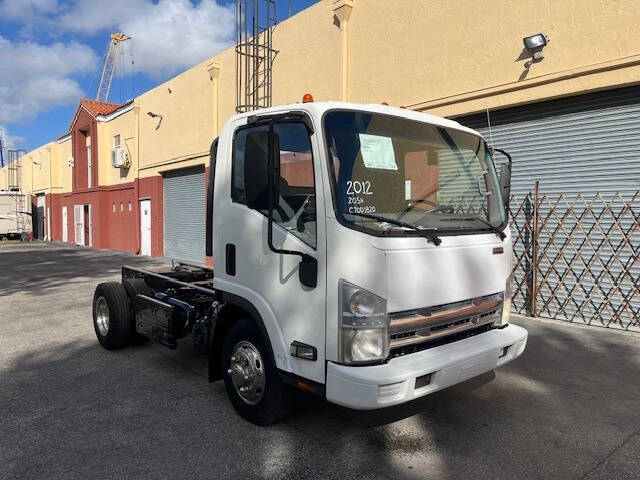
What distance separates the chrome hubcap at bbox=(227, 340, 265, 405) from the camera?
382cm

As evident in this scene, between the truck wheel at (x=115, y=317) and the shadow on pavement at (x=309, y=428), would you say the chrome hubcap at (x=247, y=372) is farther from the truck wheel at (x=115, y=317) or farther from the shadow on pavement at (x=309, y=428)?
the truck wheel at (x=115, y=317)

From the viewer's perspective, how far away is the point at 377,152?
3.49 metres

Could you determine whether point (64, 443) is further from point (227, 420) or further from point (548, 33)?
point (548, 33)

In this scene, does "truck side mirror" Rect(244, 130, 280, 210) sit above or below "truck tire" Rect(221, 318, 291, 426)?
above

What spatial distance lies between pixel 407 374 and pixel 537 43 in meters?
6.39

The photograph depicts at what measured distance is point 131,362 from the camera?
5738mm

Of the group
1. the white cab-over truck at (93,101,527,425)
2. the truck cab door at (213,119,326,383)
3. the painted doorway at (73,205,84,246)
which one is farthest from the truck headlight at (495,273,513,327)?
the painted doorway at (73,205,84,246)

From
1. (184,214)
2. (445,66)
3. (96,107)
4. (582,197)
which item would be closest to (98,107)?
(96,107)

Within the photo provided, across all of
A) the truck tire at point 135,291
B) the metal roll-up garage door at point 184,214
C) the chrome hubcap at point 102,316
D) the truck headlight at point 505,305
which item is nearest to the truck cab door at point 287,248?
the truck headlight at point 505,305

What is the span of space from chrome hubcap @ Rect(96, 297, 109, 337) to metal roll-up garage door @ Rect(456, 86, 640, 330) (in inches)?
249

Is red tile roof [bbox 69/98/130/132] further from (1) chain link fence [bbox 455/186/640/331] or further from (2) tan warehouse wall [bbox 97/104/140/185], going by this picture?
(1) chain link fence [bbox 455/186/640/331]

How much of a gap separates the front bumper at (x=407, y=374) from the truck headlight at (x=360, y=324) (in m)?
0.08

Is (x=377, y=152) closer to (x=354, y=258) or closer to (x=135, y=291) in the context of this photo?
(x=354, y=258)

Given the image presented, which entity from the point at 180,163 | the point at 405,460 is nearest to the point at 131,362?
the point at 405,460
